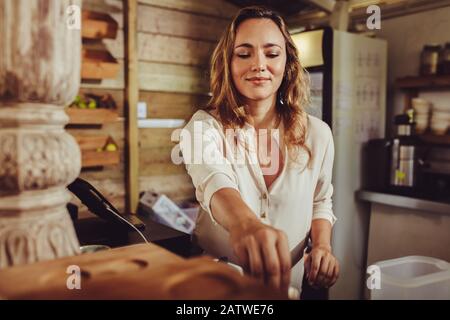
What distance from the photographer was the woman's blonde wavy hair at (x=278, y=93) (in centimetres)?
109

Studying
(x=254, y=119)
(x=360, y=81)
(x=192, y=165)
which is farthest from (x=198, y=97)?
(x=192, y=165)

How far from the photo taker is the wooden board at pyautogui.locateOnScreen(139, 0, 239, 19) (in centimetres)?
337

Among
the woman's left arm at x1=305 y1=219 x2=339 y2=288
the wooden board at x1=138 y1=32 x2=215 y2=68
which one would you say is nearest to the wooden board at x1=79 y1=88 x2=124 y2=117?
the wooden board at x1=138 y1=32 x2=215 y2=68

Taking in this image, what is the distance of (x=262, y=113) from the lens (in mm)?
1186

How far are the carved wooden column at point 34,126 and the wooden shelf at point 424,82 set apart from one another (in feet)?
8.62

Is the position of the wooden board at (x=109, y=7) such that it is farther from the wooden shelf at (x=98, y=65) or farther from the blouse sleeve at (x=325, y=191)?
the blouse sleeve at (x=325, y=191)

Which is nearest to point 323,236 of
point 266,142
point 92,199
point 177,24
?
point 266,142

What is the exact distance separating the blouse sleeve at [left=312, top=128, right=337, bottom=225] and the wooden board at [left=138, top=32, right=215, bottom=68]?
2360 mm

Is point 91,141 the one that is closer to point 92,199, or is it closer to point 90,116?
point 90,116

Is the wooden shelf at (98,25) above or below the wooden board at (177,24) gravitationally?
below

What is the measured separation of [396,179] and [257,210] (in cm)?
187

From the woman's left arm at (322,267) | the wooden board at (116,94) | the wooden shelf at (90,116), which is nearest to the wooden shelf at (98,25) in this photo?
the wooden board at (116,94)

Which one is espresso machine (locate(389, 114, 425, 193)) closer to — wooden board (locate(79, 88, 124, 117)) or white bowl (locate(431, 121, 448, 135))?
white bowl (locate(431, 121, 448, 135))

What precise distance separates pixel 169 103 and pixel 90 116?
2.55ft
